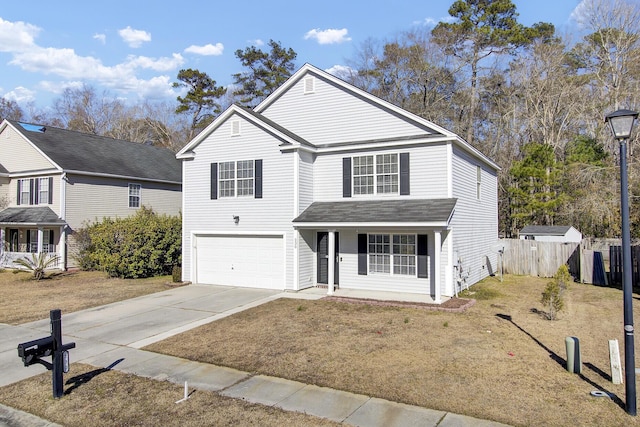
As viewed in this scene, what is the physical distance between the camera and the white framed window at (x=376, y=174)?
14766 millimetres

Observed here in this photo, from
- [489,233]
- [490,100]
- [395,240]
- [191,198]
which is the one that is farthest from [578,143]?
[191,198]

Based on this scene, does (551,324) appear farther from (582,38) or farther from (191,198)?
(582,38)

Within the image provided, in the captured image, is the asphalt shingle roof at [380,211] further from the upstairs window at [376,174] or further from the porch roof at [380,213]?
the upstairs window at [376,174]

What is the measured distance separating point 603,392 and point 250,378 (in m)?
5.41

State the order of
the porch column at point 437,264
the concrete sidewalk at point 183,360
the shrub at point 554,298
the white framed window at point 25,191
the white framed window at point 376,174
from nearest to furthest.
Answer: the concrete sidewalk at point 183,360, the shrub at point 554,298, the porch column at point 437,264, the white framed window at point 376,174, the white framed window at point 25,191

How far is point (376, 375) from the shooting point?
Result: 23.4 ft

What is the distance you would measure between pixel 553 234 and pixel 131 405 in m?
23.9

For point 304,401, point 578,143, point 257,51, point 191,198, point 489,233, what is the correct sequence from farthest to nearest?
point 257,51
point 578,143
point 489,233
point 191,198
point 304,401

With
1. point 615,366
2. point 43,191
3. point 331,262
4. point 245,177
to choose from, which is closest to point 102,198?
point 43,191

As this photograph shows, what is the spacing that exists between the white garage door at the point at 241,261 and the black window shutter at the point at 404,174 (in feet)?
15.5

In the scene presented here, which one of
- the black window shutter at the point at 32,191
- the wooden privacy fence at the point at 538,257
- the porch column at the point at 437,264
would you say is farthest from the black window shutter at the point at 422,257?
the black window shutter at the point at 32,191

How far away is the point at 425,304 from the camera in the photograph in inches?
485

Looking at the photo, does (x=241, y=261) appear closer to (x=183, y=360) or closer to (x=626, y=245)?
(x=183, y=360)

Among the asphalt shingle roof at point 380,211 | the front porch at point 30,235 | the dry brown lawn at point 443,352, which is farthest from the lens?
the front porch at point 30,235
